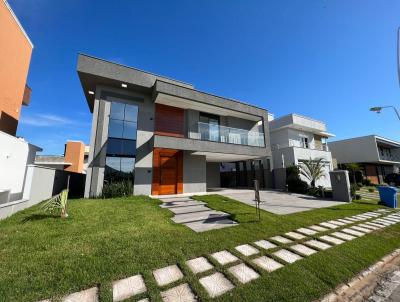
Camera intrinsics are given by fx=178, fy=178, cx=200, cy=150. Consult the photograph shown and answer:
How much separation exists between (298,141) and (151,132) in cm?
1758

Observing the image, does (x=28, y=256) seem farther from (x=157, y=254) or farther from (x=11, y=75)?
(x=11, y=75)

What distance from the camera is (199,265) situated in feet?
11.4

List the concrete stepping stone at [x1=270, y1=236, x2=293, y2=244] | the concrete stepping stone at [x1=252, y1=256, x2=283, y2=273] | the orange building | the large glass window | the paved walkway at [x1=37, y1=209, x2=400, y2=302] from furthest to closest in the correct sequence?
the large glass window → the orange building → the concrete stepping stone at [x1=270, y1=236, x2=293, y2=244] → the concrete stepping stone at [x1=252, y1=256, x2=283, y2=273] → the paved walkway at [x1=37, y1=209, x2=400, y2=302]

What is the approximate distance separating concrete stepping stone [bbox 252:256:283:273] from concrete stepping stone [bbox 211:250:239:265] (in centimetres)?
43

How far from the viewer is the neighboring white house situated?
59.0 ft

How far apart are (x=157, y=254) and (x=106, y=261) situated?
96cm

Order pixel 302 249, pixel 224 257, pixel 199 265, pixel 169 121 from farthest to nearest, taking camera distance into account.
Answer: pixel 169 121 < pixel 302 249 < pixel 224 257 < pixel 199 265

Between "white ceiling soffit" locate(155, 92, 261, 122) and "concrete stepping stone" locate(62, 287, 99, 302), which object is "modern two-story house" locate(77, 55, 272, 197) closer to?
"white ceiling soffit" locate(155, 92, 261, 122)

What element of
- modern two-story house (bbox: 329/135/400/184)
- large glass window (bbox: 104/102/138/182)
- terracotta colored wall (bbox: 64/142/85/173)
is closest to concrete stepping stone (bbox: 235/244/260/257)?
large glass window (bbox: 104/102/138/182)

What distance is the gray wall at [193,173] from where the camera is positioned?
44.5ft

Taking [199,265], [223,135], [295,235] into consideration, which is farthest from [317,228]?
[223,135]

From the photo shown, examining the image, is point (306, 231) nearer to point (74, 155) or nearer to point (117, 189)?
point (117, 189)

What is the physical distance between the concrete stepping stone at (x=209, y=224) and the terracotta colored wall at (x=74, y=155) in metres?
29.4

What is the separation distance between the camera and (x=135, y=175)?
38.2ft
